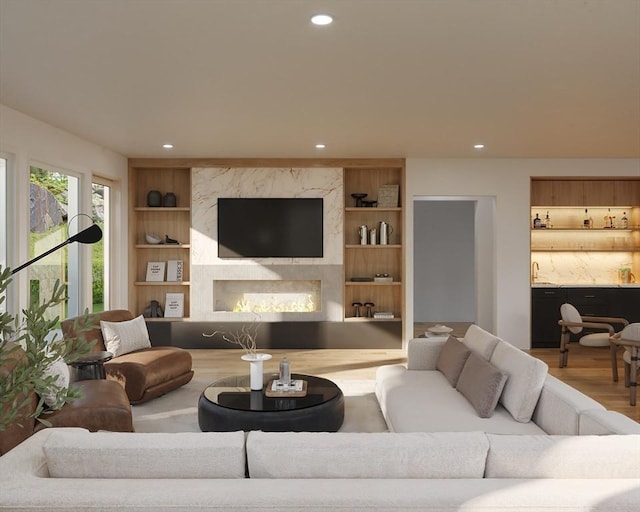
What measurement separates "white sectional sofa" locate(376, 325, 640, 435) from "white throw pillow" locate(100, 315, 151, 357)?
8.36ft

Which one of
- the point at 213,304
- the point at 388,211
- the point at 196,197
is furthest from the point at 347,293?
the point at 196,197

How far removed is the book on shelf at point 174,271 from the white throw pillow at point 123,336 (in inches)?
99.7

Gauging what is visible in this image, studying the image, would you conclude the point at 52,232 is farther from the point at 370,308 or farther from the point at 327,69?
the point at 370,308

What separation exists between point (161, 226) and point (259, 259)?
5.29 ft

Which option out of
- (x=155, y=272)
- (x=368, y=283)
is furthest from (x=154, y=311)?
(x=368, y=283)

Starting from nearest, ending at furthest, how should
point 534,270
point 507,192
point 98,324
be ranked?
1. point 98,324
2. point 507,192
3. point 534,270

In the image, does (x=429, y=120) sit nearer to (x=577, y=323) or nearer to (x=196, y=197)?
(x=577, y=323)

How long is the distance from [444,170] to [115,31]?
18.2ft

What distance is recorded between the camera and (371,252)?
8.34 m

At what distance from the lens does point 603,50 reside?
11.6 feet

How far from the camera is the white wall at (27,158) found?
16.8ft

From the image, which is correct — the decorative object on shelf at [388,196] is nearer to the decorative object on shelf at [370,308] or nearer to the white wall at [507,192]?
the white wall at [507,192]

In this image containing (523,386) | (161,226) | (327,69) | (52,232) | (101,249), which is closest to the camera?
(523,386)

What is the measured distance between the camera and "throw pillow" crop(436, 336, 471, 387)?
434 centimetres
